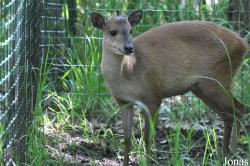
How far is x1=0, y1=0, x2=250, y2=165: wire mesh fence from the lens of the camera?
4.32m

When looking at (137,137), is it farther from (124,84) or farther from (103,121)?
(124,84)

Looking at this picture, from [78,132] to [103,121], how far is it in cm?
64

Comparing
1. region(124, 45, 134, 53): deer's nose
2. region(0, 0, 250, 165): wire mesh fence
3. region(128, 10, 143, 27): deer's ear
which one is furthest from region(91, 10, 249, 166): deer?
region(0, 0, 250, 165): wire mesh fence

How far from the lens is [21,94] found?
15.9 feet

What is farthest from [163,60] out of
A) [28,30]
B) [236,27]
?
[236,27]

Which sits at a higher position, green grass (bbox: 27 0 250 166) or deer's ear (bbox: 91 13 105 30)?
deer's ear (bbox: 91 13 105 30)

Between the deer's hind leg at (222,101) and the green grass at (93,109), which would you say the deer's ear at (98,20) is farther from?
the deer's hind leg at (222,101)

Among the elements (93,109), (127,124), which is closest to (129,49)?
(127,124)

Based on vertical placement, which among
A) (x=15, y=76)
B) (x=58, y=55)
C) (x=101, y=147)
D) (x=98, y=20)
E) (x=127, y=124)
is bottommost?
(x=101, y=147)

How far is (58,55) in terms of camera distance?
764 centimetres

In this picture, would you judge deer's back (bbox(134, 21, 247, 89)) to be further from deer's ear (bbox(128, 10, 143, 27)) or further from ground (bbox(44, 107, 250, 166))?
ground (bbox(44, 107, 250, 166))

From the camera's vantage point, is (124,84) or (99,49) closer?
(124,84)

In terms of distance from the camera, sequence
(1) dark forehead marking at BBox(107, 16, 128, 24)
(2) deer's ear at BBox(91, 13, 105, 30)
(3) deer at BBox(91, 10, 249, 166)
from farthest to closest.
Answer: (3) deer at BBox(91, 10, 249, 166), (2) deer's ear at BBox(91, 13, 105, 30), (1) dark forehead marking at BBox(107, 16, 128, 24)

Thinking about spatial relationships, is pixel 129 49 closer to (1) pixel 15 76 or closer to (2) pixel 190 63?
(2) pixel 190 63
